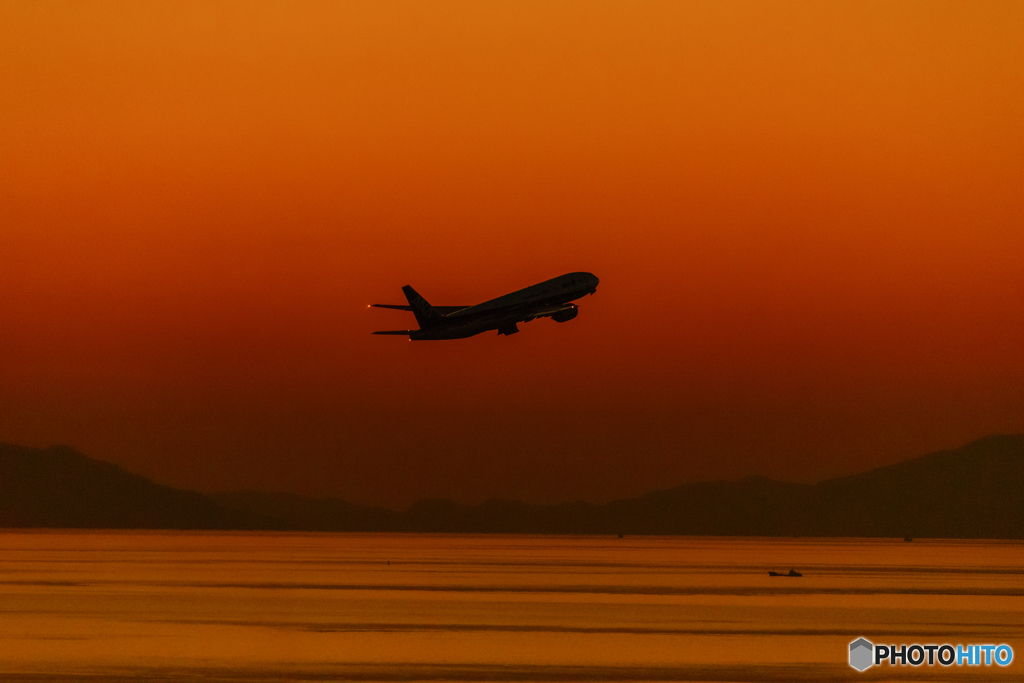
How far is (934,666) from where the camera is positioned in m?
121

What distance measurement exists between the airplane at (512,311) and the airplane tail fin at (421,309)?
0.17 m

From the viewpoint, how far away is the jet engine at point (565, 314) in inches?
6388

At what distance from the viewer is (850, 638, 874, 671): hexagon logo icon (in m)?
119

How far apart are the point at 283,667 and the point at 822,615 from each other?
73.8 metres

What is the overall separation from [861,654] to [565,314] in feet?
173

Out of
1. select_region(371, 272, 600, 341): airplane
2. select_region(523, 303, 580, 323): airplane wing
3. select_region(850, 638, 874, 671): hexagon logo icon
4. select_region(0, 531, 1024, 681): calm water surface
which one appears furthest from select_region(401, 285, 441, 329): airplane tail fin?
select_region(850, 638, 874, 671): hexagon logo icon

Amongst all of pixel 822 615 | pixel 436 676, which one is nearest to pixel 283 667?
pixel 436 676

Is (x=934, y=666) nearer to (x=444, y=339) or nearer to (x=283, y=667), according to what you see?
(x=283, y=667)

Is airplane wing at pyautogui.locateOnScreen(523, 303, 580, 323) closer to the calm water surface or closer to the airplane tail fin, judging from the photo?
the airplane tail fin

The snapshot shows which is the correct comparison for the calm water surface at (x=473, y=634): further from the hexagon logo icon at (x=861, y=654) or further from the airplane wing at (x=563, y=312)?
the airplane wing at (x=563, y=312)

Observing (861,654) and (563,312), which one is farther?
(563,312)

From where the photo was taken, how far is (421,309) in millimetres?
174250

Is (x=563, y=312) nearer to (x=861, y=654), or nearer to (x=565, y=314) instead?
(x=565, y=314)

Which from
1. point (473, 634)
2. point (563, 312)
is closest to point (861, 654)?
point (473, 634)
